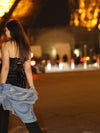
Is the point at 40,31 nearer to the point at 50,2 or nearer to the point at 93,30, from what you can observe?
the point at 93,30

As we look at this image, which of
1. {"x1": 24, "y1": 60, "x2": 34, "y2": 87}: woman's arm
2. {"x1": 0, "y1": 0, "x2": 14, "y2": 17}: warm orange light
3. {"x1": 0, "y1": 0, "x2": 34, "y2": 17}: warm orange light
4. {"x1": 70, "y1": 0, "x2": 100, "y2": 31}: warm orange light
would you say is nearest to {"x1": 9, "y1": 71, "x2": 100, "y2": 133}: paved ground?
{"x1": 24, "y1": 60, "x2": 34, "y2": 87}: woman's arm

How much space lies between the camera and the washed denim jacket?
4.82 metres

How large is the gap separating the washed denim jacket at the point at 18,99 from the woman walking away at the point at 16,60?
0.30 feet

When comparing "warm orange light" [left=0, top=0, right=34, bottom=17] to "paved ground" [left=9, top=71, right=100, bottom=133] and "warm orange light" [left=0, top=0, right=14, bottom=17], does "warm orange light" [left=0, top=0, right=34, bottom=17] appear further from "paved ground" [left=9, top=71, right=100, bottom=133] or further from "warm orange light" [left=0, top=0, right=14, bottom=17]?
"paved ground" [left=9, top=71, right=100, bottom=133]

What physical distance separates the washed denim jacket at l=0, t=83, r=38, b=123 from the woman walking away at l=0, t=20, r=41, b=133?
0.30ft

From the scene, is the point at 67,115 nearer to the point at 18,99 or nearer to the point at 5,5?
the point at 18,99

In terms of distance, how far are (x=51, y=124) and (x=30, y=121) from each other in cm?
250

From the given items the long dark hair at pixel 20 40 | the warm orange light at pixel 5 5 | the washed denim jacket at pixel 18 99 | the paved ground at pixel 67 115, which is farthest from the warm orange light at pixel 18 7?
the washed denim jacket at pixel 18 99

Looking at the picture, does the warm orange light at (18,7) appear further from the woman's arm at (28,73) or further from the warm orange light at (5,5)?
the woman's arm at (28,73)

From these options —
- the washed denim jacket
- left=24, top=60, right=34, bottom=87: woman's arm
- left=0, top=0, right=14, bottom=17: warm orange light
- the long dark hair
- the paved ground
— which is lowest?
the paved ground

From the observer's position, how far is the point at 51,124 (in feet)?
24.2

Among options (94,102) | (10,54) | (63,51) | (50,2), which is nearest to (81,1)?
(50,2)

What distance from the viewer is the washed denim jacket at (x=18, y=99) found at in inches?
190

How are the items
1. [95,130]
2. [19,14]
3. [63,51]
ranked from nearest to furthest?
[95,130] → [19,14] → [63,51]
